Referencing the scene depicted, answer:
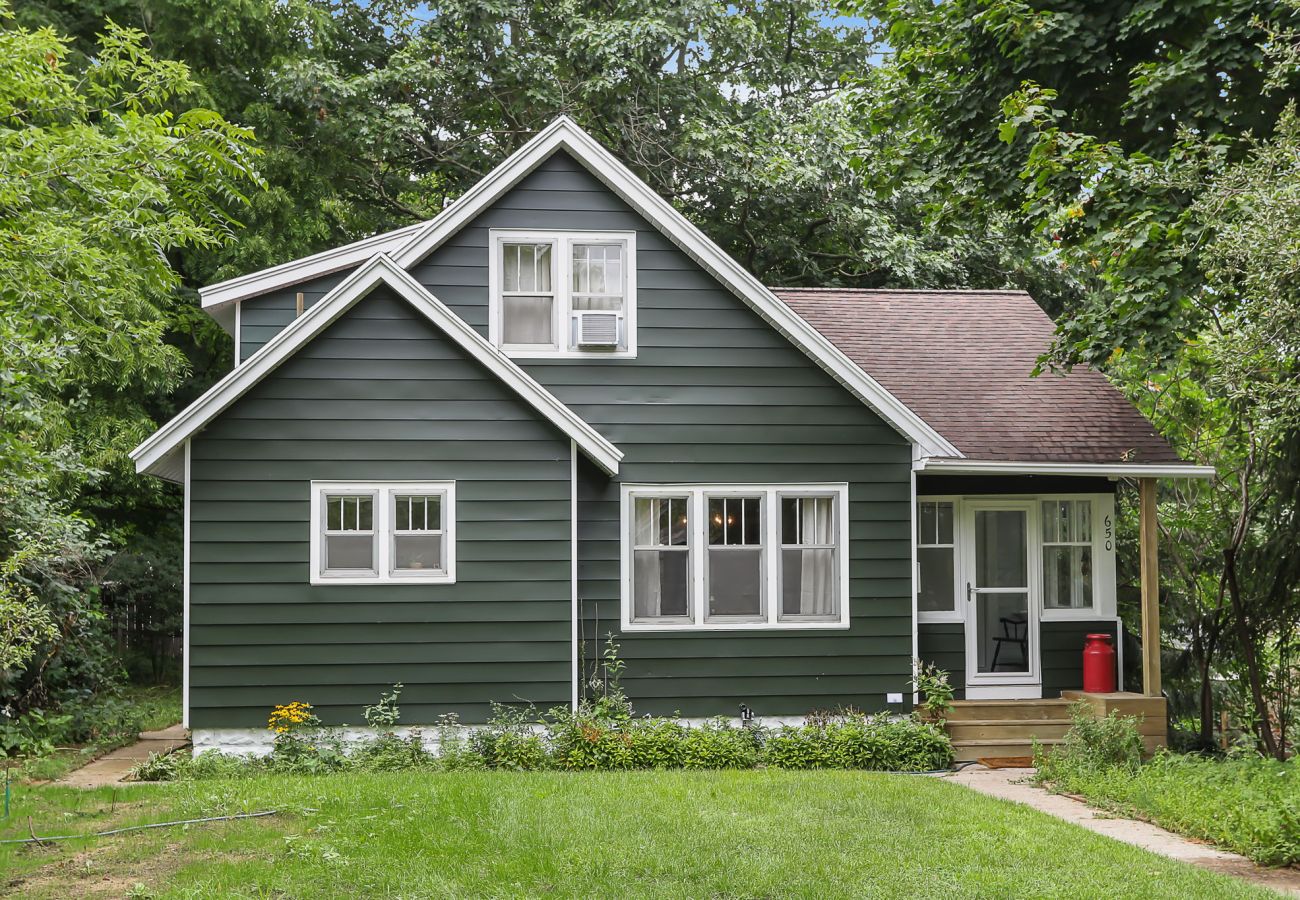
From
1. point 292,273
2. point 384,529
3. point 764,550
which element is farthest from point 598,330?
point 292,273

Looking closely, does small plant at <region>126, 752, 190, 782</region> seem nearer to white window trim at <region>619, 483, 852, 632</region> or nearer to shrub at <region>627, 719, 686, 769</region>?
shrub at <region>627, 719, 686, 769</region>

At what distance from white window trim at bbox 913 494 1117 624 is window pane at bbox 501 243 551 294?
193 inches

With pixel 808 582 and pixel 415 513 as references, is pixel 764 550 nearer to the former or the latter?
pixel 808 582

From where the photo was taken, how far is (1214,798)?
29.0ft

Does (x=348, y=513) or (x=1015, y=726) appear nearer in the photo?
(x=348, y=513)

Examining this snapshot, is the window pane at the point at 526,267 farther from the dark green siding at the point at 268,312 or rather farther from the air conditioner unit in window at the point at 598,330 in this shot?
the dark green siding at the point at 268,312

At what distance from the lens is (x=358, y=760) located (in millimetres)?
10938

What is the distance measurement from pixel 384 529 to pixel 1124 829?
6.95 meters

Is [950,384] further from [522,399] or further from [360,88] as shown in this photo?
[360,88]

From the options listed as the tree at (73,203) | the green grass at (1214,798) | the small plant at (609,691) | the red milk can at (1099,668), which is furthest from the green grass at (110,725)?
the red milk can at (1099,668)

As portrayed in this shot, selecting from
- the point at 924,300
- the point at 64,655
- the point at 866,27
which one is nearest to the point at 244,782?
the point at 64,655

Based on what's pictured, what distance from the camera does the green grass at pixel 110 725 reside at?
11.2 meters

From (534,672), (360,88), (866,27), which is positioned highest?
(866,27)

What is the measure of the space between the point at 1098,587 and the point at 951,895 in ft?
25.9
